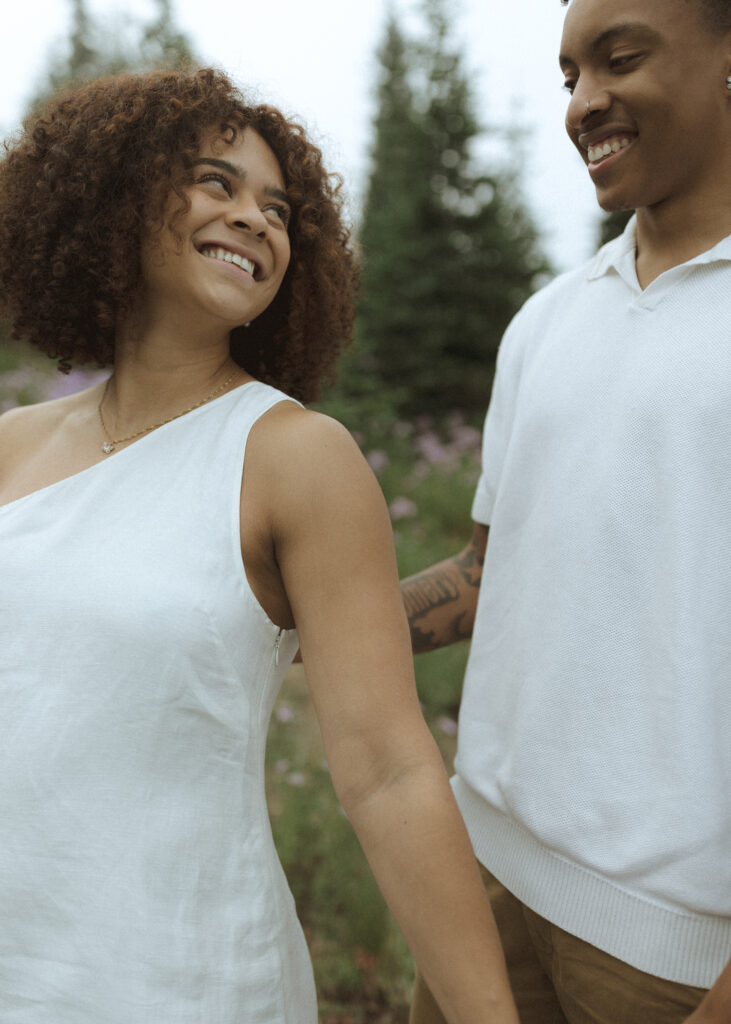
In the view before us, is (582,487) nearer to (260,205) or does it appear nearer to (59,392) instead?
(260,205)

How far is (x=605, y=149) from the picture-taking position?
1.47 m

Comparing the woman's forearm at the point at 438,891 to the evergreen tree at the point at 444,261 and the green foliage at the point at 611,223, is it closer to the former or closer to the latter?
the green foliage at the point at 611,223

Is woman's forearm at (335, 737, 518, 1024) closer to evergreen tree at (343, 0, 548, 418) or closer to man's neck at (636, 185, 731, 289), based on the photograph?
man's neck at (636, 185, 731, 289)

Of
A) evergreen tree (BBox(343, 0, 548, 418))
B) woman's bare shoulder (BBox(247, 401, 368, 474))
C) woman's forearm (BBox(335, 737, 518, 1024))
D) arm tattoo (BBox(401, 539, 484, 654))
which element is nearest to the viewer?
woman's forearm (BBox(335, 737, 518, 1024))

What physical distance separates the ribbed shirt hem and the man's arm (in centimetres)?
42

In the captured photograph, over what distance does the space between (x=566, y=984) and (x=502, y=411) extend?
1017 millimetres

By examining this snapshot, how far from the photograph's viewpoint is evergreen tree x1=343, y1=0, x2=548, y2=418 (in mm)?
11461

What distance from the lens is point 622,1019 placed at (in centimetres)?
138

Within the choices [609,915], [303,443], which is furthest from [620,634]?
[303,443]

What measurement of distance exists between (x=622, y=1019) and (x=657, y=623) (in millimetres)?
615

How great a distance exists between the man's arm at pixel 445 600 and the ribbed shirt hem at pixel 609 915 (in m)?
0.42

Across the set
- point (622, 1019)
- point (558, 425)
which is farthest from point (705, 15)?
point (622, 1019)

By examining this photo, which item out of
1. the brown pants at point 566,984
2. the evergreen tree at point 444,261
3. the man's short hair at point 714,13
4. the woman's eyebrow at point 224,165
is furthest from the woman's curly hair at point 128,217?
the evergreen tree at point 444,261

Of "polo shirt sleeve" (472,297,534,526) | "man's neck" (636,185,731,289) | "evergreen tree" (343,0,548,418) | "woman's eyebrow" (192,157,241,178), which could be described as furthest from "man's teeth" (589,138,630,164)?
"evergreen tree" (343,0,548,418)
